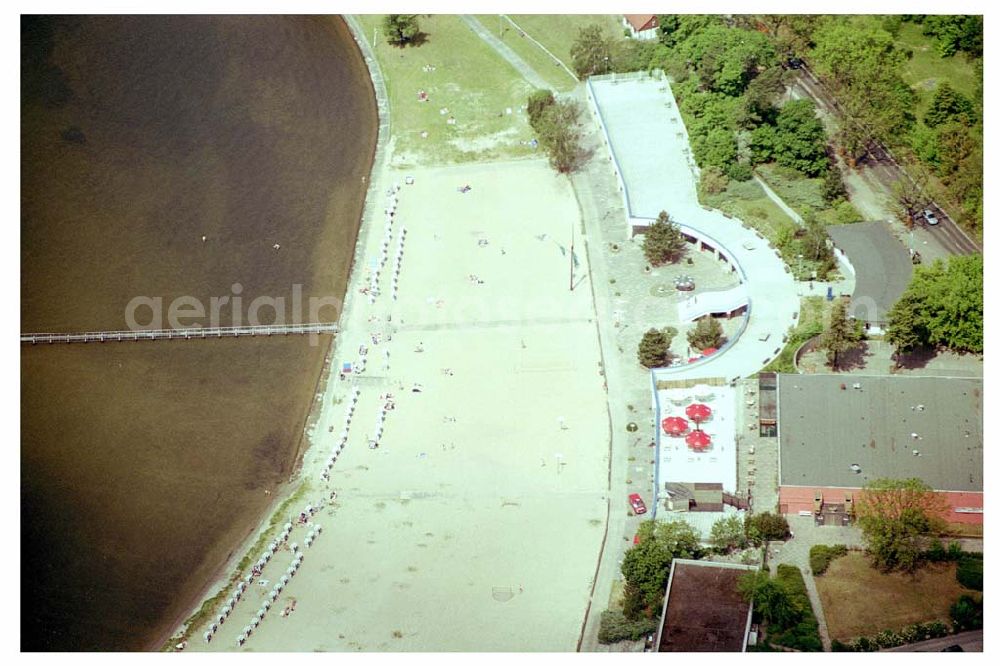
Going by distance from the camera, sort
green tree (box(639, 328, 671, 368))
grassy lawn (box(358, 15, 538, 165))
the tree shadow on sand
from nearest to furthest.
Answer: the tree shadow on sand
green tree (box(639, 328, 671, 368))
grassy lawn (box(358, 15, 538, 165))

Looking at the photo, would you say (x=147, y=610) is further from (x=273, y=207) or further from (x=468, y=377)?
(x=273, y=207)

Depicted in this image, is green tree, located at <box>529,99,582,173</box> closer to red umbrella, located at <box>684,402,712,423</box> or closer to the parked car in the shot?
red umbrella, located at <box>684,402,712,423</box>

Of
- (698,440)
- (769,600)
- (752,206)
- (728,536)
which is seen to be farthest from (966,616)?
(752,206)

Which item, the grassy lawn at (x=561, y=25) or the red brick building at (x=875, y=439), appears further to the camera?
the grassy lawn at (x=561, y=25)

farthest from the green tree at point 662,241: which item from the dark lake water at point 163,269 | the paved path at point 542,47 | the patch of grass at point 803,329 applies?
the paved path at point 542,47

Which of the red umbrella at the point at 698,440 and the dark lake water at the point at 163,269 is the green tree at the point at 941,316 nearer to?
the red umbrella at the point at 698,440

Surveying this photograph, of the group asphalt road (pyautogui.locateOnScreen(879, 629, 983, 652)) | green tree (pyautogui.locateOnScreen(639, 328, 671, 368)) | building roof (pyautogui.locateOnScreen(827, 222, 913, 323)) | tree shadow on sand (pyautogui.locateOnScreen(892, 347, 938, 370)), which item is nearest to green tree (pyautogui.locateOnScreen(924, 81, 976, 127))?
building roof (pyautogui.locateOnScreen(827, 222, 913, 323))

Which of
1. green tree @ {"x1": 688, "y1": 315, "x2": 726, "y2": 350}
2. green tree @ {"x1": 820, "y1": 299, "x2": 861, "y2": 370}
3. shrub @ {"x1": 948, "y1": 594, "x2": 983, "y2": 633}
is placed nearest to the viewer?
shrub @ {"x1": 948, "y1": 594, "x2": 983, "y2": 633}
